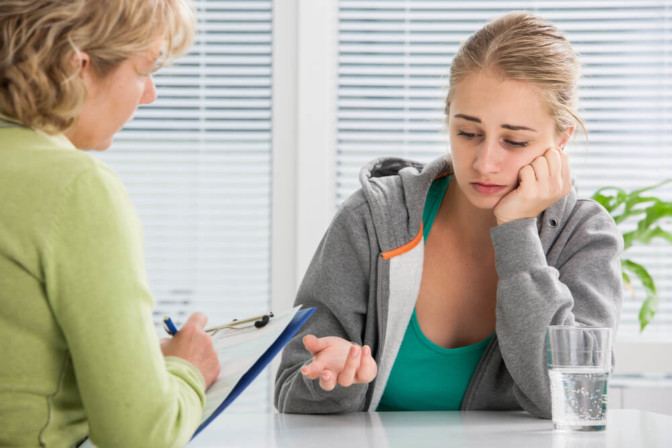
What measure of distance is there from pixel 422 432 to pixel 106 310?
0.52 meters

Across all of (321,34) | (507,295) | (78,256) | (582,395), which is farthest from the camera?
(321,34)

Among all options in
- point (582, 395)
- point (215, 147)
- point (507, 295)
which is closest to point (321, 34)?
point (215, 147)

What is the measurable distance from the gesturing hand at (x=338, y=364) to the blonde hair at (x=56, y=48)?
518 mm

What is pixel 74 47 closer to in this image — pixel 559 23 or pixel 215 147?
pixel 215 147

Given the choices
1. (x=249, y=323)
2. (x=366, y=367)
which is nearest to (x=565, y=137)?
(x=366, y=367)

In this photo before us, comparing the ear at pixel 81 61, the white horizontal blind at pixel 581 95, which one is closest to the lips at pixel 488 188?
the ear at pixel 81 61

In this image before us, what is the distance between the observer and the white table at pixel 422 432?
0.92m

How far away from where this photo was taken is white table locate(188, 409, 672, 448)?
0.92m

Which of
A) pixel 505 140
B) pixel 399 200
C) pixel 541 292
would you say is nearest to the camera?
pixel 541 292

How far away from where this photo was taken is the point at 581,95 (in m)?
2.43

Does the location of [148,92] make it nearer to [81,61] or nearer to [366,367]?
[81,61]

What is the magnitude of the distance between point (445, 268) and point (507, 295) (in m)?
0.26

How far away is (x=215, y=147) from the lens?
249 centimetres

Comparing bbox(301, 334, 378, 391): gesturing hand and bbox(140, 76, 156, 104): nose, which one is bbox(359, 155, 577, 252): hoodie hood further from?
bbox(140, 76, 156, 104): nose
